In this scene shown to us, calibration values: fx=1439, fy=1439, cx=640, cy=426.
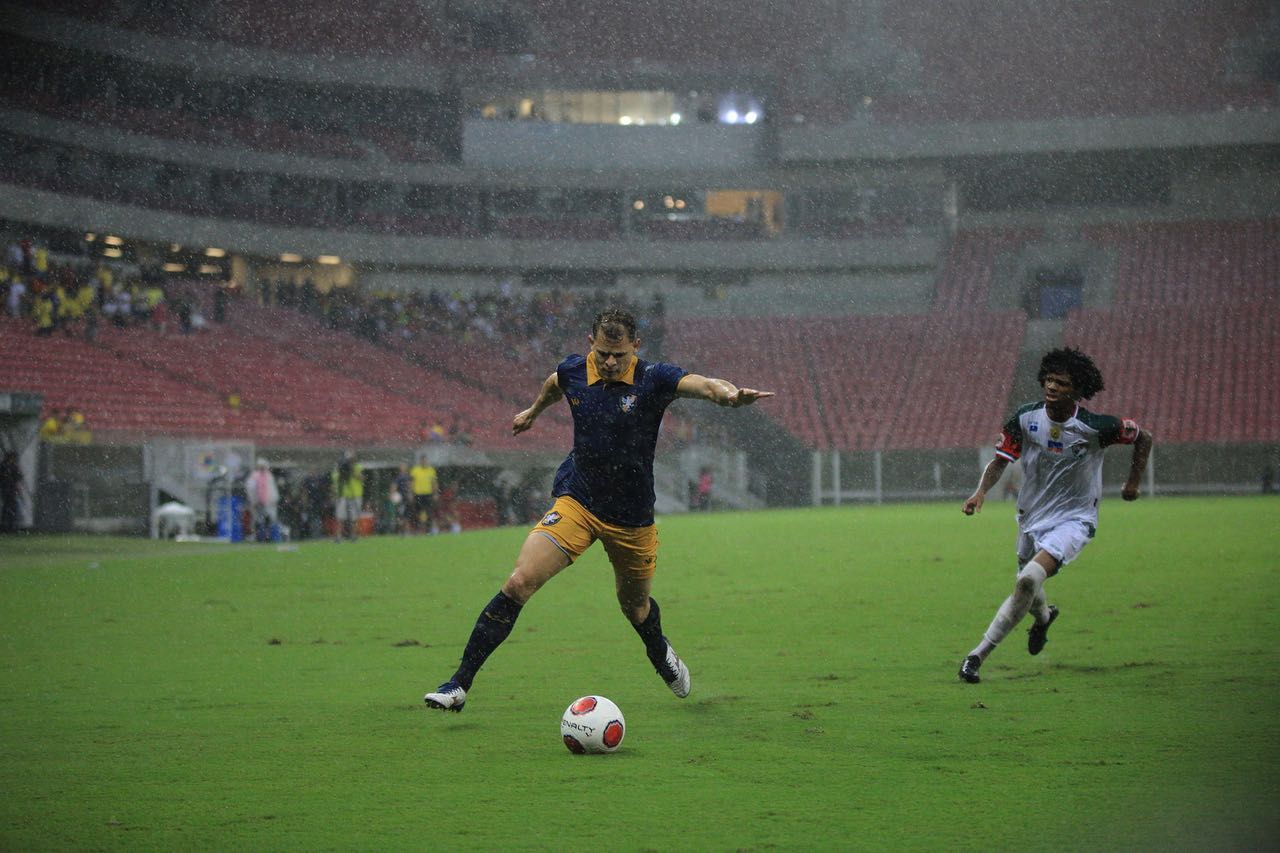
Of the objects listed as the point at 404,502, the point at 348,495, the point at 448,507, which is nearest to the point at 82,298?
the point at 404,502

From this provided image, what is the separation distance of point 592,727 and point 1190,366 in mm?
47057

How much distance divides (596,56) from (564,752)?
190 ft

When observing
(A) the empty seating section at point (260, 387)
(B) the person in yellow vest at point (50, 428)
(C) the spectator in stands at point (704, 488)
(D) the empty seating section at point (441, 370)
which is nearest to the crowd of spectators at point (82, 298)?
(A) the empty seating section at point (260, 387)

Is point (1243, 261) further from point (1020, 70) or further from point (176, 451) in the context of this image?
point (176, 451)

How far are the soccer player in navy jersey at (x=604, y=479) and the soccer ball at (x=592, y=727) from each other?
0.95 metres

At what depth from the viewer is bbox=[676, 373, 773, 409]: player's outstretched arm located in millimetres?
7105

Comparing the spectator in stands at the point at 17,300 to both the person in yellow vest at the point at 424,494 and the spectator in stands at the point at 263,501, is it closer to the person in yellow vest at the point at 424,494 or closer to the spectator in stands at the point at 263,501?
the spectator in stands at the point at 263,501

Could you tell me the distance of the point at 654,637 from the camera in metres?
8.44

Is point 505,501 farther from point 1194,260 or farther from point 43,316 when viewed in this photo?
point 1194,260

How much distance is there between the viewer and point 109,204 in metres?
43.8

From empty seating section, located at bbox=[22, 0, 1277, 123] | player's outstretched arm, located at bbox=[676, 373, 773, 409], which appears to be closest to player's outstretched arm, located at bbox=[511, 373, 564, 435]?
player's outstretched arm, located at bbox=[676, 373, 773, 409]

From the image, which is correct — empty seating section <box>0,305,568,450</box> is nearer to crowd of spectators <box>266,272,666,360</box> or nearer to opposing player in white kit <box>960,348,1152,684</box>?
crowd of spectators <box>266,272,666,360</box>

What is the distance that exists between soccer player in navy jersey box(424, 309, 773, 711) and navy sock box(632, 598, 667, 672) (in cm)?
14

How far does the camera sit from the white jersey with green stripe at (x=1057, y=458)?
31.8 ft
